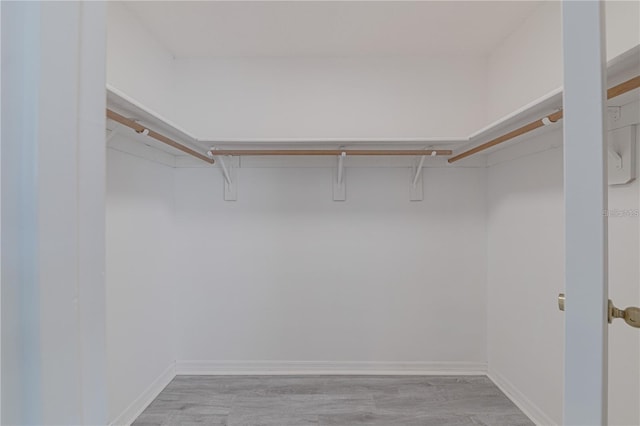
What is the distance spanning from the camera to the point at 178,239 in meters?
2.44

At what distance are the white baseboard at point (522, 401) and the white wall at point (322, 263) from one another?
1.42ft

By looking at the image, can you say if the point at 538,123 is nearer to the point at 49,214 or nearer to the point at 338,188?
the point at 338,188

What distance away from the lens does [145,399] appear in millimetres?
2002

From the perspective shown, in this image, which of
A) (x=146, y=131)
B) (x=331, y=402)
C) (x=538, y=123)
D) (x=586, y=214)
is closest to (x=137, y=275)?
(x=146, y=131)

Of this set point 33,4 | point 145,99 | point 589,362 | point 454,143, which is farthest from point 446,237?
point 33,4

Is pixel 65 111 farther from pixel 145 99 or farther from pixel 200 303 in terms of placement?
pixel 200 303

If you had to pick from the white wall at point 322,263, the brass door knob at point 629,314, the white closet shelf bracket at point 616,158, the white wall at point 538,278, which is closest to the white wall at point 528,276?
the white wall at point 538,278

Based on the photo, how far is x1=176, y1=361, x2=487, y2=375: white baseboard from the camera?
7.84 feet

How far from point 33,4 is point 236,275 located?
224 cm

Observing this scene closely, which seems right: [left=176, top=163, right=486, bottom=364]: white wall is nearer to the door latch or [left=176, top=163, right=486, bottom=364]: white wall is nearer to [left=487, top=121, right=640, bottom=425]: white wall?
[left=487, top=121, right=640, bottom=425]: white wall

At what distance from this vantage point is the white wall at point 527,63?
1685 millimetres

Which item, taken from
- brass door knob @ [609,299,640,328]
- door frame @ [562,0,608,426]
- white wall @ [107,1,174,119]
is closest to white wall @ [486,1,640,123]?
door frame @ [562,0,608,426]

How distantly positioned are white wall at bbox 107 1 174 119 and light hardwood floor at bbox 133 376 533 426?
1.95 m

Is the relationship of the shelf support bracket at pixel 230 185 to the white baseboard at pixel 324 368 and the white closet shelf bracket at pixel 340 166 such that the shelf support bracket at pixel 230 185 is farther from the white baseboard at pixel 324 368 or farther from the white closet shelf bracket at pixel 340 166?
the white baseboard at pixel 324 368
